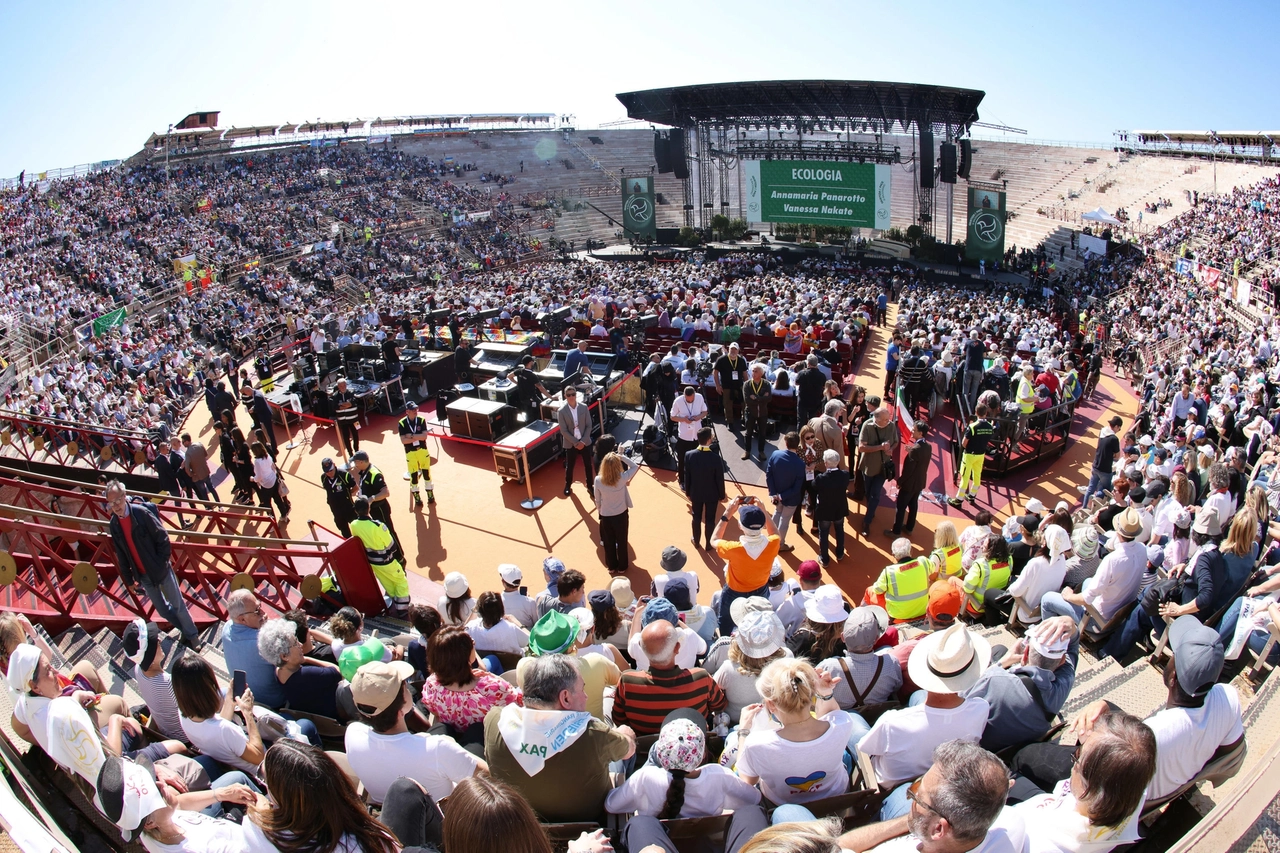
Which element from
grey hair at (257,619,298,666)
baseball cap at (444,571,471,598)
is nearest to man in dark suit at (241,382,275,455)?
baseball cap at (444,571,471,598)

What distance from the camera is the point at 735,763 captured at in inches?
119

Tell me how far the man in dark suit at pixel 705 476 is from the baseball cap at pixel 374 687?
479 cm

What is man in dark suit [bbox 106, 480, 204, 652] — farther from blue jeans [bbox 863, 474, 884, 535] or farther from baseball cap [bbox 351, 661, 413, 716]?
blue jeans [bbox 863, 474, 884, 535]

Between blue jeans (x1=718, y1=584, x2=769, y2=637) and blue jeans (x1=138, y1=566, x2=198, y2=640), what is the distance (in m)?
4.55

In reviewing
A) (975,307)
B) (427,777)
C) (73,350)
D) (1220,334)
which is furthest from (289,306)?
(1220,334)

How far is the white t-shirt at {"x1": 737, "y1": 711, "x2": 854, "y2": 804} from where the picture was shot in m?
2.83

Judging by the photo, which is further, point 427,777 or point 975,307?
point 975,307

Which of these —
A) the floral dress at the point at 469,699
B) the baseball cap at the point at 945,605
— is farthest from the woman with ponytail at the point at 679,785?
the baseball cap at the point at 945,605

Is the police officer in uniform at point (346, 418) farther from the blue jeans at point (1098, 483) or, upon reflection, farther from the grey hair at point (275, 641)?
the blue jeans at point (1098, 483)

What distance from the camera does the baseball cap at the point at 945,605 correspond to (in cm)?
432

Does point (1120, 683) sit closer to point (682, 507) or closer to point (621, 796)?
point (621, 796)

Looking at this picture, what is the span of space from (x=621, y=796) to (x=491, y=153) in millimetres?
59436

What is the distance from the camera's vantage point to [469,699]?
339 centimetres

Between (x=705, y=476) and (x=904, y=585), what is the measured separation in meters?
2.72
